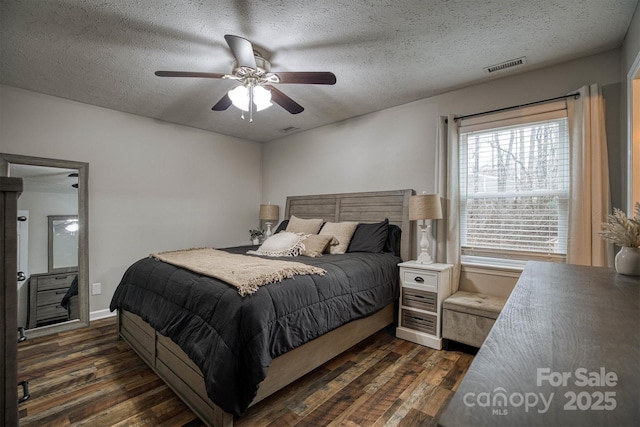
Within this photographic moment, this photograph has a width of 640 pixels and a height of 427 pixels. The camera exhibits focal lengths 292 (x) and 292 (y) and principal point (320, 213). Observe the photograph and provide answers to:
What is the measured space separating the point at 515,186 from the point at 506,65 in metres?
1.07

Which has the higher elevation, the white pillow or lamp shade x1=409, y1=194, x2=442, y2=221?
lamp shade x1=409, y1=194, x2=442, y2=221

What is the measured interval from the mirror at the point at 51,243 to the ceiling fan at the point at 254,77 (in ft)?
6.62

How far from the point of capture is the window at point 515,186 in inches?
99.3

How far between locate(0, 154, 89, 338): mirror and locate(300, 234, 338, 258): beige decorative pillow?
8.14 feet

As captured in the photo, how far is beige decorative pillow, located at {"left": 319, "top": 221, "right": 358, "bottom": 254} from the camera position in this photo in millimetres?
3258

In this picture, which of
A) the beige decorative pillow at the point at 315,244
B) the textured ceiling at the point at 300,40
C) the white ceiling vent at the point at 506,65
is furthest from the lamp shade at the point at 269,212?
the white ceiling vent at the point at 506,65

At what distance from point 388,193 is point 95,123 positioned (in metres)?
3.52

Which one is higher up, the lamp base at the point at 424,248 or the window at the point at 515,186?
the window at the point at 515,186

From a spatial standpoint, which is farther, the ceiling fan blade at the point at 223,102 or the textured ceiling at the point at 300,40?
the ceiling fan blade at the point at 223,102

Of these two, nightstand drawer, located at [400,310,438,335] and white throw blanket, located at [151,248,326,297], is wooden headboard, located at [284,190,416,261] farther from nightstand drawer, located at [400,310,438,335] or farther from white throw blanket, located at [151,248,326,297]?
white throw blanket, located at [151,248,326,297]

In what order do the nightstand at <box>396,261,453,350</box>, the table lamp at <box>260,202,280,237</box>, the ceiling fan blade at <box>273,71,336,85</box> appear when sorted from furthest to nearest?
the table lamp at <box>260,202,280,237</box> < the nightstand at <box>396,261,453,350</box> < the ceiling fan blade at <box>273,71,336,85</box>

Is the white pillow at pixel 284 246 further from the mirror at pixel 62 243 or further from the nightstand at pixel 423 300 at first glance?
the mirror at pixel 62 243

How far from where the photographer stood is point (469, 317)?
2521 millimetres

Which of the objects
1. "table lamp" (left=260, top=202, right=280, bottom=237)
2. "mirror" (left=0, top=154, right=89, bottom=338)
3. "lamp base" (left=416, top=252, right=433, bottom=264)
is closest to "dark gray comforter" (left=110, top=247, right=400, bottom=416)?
"lamp base" (left=416, top=252, right=433, bottom=264)
